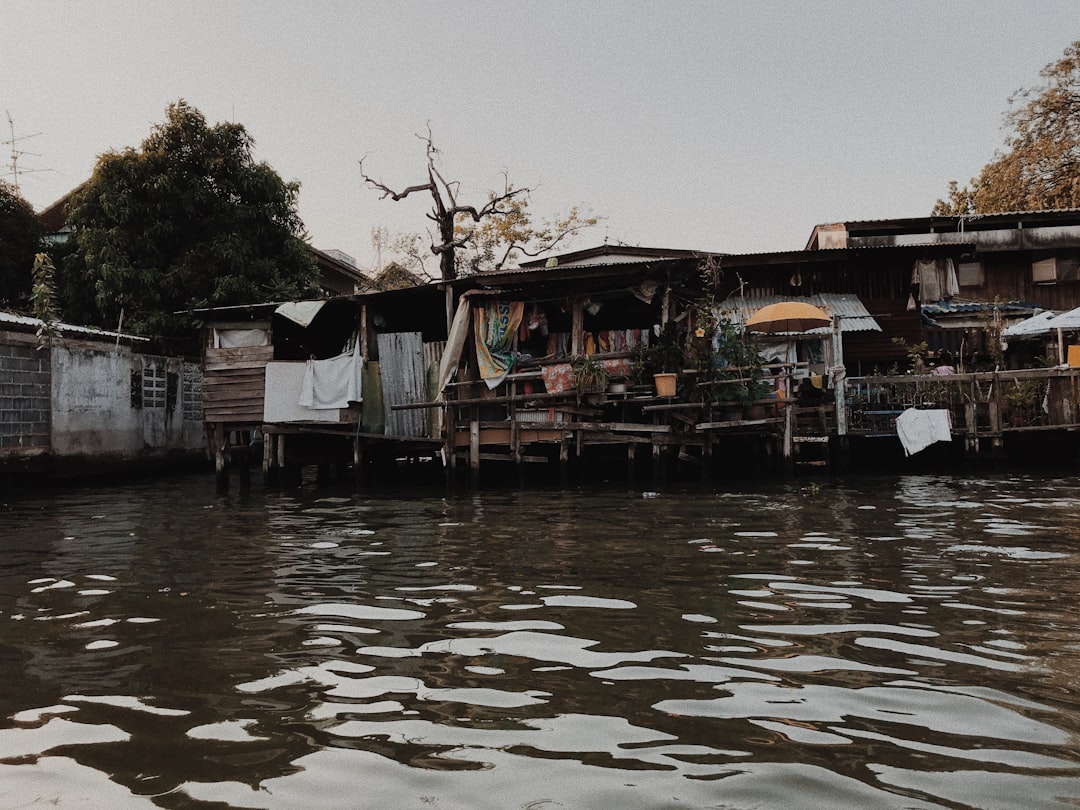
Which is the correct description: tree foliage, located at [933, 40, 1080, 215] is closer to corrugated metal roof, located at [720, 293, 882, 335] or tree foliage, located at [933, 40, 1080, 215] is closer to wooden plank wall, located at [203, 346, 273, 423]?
corrugated metal roof, located at [720, 293, 882, 335]

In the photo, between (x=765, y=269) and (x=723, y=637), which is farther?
(x=765, y=269)

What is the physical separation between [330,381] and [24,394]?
6705 mm

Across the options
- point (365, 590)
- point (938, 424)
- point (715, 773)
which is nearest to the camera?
point (715, 773)

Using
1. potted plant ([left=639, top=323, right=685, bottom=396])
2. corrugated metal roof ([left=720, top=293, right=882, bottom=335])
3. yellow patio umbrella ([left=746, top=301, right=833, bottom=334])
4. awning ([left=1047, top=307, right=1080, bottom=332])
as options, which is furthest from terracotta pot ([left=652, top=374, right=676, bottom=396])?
awning ([left=1047, top=307, right=1080, bottom=332])

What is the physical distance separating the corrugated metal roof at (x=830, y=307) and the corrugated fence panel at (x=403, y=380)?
690cm

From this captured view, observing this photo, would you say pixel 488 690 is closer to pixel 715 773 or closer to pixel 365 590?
pixel 715 773

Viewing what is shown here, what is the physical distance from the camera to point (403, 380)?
15680mm

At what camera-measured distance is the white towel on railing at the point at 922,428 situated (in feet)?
46.3

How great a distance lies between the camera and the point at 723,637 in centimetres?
423

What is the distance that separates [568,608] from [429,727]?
2.00 metres

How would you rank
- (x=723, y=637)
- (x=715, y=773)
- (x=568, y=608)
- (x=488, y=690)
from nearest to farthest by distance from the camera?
(x=715, y=773) → (x=488, y=690) → (x=723, y=637) → (x=568, y=608)

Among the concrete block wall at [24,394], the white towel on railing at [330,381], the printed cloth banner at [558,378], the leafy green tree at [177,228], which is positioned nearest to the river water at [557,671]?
the printed cloth banner at [558,378]

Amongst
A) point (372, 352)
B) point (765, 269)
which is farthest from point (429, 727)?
point (765, 269)

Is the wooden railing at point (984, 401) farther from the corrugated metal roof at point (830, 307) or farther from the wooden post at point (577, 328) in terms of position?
the wooden post at point (577, 328)
